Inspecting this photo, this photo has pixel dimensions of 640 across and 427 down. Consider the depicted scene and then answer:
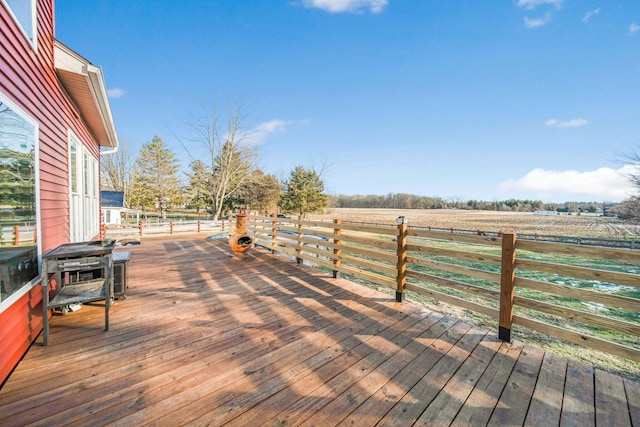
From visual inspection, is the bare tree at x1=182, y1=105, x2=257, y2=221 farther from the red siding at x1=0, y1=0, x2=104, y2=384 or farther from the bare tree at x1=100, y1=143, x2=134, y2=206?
the red siding at x1=0, y1=0, x2=104, y2=384

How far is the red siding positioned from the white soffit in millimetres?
114

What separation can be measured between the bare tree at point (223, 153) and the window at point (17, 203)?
2135 centimetres

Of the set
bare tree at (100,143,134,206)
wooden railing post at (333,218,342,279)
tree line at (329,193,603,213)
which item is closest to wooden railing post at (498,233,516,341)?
wooden railing post at (333,218,342,279)

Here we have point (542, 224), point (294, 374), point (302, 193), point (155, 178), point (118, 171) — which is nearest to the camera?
point (294, 374)

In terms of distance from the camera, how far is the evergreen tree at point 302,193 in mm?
30328

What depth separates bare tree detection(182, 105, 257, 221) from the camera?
76.2 ft

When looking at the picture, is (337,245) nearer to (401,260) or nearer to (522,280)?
(401,260)

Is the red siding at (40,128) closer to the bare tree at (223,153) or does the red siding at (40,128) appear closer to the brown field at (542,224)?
the brown field at (542,224)

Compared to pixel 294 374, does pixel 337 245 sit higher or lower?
higher

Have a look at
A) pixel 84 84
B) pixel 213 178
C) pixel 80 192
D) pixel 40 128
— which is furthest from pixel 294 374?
pixel 213 178

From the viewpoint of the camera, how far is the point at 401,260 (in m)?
3.61

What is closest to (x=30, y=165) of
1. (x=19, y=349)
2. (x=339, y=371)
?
(x=19, y=349)

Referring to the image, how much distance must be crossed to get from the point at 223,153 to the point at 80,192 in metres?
21.4

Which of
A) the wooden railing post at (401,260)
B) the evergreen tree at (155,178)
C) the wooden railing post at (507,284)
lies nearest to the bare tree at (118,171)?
the evergreen tree at (155,178)
